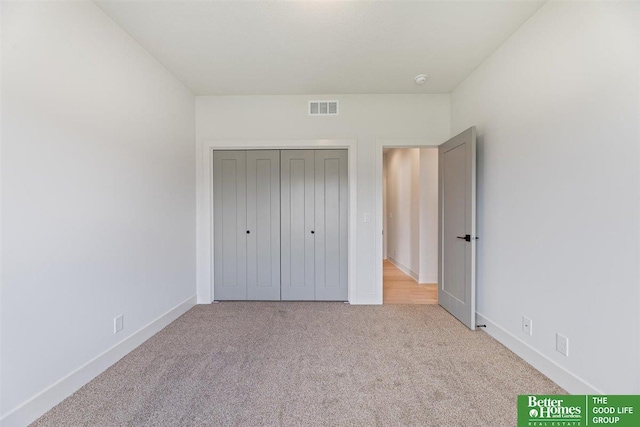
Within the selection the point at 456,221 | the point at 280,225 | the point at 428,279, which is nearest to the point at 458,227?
the point at 456,221

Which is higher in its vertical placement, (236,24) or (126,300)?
(236,24)

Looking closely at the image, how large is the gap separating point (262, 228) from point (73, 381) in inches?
81.8

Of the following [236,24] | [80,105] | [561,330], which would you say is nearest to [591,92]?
[561,330]

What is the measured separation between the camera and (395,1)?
5.88ft

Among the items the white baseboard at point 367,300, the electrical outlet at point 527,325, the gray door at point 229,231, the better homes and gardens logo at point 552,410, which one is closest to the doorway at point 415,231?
the white baseboard at point 367,300

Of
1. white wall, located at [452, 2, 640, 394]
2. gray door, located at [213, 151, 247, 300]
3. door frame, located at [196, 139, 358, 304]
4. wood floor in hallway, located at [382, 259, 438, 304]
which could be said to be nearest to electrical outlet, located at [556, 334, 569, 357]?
white wall, located at [452, 2, 640, 394]

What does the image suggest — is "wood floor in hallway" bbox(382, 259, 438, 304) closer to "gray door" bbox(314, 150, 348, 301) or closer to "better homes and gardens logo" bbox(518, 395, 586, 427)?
"gray door" bbox(314, 150, 348, 301)

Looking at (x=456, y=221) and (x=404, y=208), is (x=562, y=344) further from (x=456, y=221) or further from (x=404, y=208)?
(x=404, y=208)

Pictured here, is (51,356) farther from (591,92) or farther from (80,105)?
(591,92)

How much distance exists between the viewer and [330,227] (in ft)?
10.9

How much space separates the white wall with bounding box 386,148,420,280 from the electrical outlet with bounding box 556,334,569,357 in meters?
2.59

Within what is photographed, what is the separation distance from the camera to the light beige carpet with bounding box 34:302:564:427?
4.83 feet

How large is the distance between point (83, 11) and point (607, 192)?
3386 mm

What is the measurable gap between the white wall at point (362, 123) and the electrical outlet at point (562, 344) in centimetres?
171
